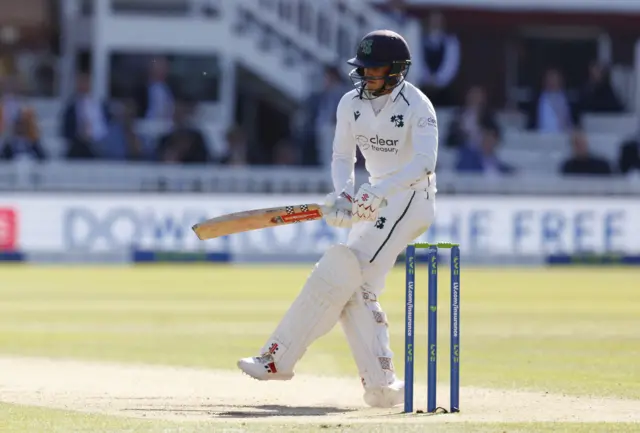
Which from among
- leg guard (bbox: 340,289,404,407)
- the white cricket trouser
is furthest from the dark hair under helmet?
leg guard (bbox: 340,289,404,407)

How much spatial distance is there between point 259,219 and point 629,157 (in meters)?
13.7

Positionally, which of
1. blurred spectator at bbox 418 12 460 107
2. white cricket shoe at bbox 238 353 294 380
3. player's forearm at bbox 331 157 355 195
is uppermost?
blurred spectator at bbox 418 12 460 107

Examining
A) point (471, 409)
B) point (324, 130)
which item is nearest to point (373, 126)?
point (471, 409)

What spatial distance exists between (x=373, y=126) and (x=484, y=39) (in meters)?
19.4

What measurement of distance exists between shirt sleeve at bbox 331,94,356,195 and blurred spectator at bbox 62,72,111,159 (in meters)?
11.4

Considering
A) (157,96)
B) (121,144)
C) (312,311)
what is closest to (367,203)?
(312,311)

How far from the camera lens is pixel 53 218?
16797 mm

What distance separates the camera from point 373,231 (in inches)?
253

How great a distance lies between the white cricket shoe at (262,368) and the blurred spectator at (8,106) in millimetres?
12420

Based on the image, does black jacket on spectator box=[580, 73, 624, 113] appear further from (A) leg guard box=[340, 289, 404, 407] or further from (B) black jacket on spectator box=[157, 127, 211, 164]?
(A) leg guard box=[340, 289, 404, 407]

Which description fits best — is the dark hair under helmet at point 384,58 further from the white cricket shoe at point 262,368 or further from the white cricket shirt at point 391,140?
the white cricket shoe at point 262,368

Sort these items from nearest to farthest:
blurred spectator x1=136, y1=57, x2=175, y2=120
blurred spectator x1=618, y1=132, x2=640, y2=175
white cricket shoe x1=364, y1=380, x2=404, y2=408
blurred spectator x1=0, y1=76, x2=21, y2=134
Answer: white cricket shoe x1=364, y1=380, x2=404, y2=408
blurred spectator x1=0, y1=76, x2=21, y2=134
blurred spectator x1=618, y1=132, x2=640, y2=175
blurred spectator x1=136, y1=57, x2=175, y2=120

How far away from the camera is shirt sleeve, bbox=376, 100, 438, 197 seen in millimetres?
6156

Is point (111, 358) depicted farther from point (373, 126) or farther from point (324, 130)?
point (324, 130)
